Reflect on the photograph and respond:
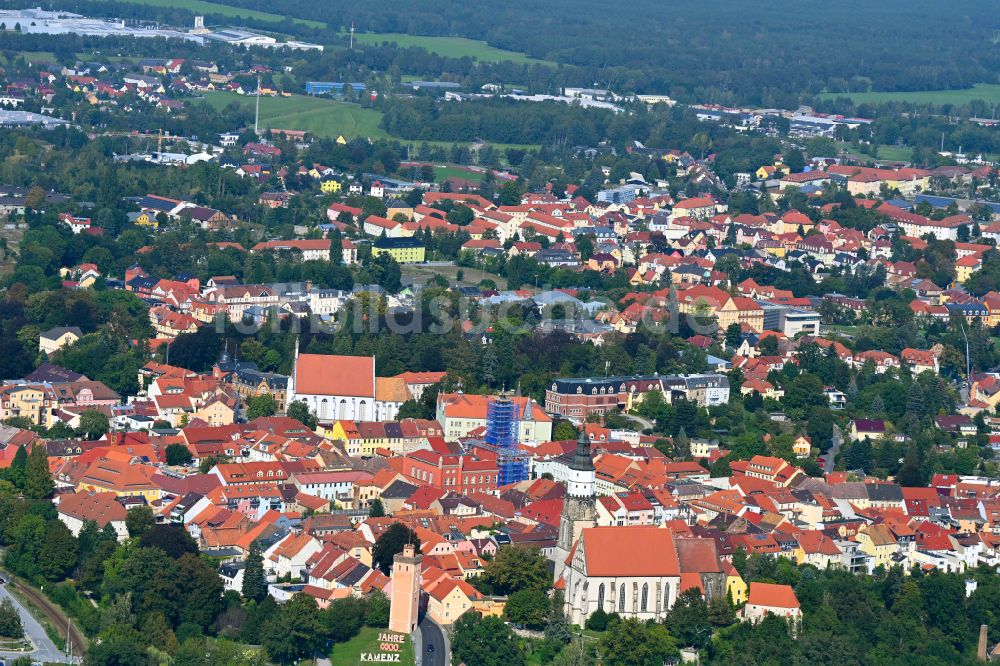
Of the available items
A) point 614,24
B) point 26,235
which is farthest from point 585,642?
point 614,24

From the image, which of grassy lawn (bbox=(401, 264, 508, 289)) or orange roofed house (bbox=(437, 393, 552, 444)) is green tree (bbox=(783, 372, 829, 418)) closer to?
orange roofed house (bbox=(437, 393, 552, 444))

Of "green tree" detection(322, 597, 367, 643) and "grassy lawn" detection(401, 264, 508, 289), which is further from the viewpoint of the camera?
"grassy lawn" detection(401, 264, 508, 289)

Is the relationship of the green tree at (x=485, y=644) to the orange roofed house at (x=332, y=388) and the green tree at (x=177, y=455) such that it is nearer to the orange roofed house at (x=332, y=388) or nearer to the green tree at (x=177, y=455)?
the green tree at (x=177, y=455)

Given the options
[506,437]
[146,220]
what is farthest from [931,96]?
[506,437]

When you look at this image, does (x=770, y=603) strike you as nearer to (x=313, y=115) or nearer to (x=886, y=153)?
(x=313, y=115)

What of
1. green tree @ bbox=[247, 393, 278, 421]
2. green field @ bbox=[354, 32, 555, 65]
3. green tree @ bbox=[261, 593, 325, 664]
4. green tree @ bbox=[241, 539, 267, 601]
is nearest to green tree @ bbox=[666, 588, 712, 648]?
green tree @ bbox=[261, 593, 325, 664]
